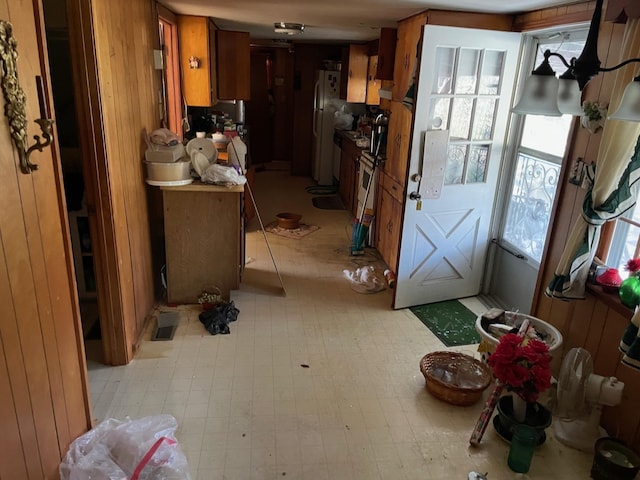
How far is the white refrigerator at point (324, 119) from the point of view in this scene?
22.7 feet

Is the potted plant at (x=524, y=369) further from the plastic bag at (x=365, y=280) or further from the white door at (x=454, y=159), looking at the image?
the plastic bag at (x=365, y=280)

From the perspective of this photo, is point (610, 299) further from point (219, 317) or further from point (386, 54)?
point (386, 54)

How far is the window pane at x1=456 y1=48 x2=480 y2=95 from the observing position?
322 cm

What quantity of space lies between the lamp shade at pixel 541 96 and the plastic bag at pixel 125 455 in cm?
201

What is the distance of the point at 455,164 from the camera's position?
11.4 ft

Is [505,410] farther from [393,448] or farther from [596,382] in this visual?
[393,448]

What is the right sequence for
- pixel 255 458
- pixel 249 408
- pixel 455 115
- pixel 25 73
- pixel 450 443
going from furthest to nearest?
pixel 455 115
pixel 249 408
pixel 450 443
pixel 255 458
pixel 25 73

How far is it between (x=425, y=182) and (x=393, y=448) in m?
1.85

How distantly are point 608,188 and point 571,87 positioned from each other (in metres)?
0.66

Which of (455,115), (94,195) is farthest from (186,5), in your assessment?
(455,115)

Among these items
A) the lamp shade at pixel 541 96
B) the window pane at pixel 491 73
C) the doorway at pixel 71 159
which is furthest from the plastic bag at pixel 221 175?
the lamp shade at pixel 541 96

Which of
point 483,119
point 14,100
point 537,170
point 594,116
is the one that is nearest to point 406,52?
point 483,119

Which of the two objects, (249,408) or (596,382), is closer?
(596,382)

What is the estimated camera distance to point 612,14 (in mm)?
2248
